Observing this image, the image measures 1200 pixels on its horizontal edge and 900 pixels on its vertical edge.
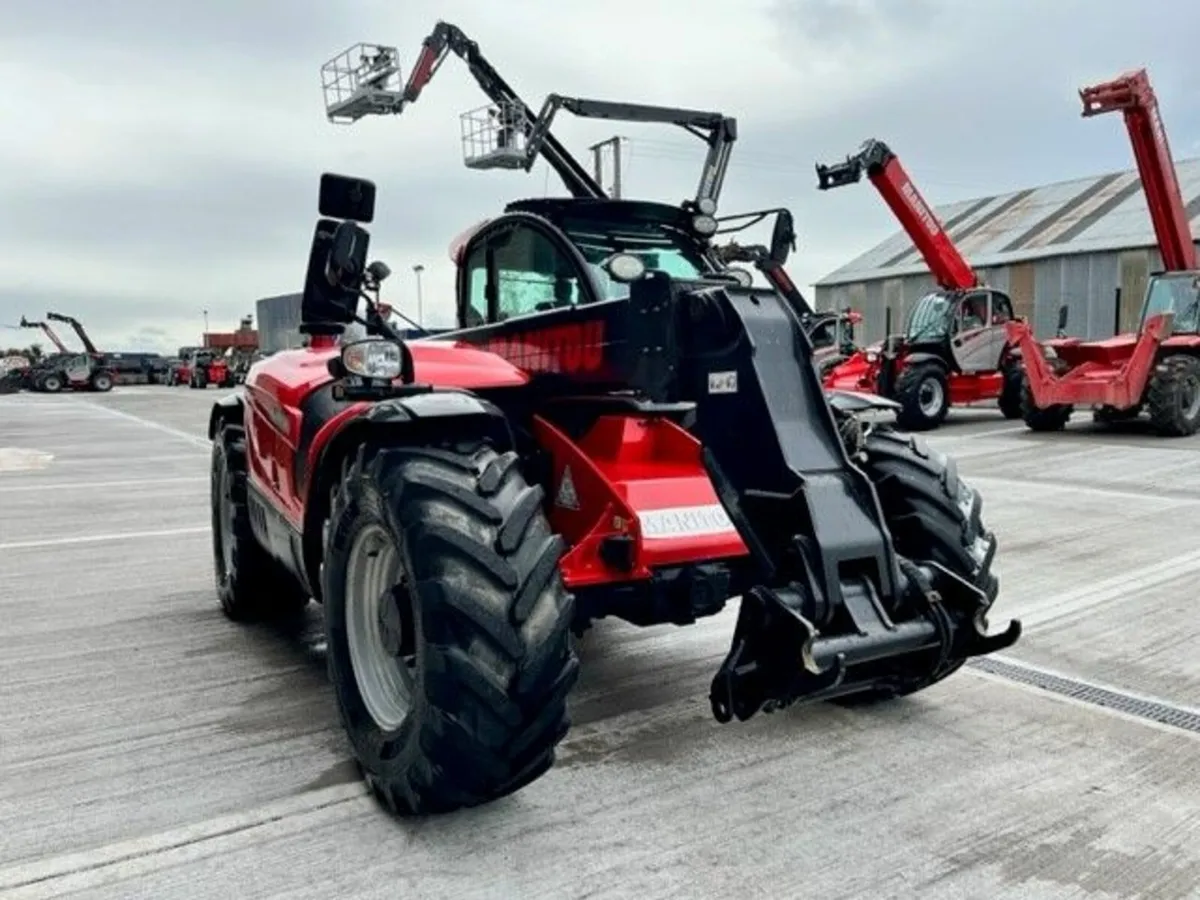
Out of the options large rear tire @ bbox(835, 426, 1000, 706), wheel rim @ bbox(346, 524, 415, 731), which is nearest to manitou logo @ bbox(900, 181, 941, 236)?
large rear tire @ bbox(835, 426, 1000, 706)

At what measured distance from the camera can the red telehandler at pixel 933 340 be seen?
603 inches

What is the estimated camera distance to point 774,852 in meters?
2.64

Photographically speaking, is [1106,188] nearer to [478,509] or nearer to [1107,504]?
[1107,504]

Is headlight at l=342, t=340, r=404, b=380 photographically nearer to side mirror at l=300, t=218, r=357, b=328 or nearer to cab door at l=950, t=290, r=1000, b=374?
side mirror at l=300, t=218, r=357, b=328

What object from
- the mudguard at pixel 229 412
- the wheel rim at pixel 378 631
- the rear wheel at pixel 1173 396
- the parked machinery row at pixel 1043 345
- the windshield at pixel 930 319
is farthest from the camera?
the windshield at pixel 930 319

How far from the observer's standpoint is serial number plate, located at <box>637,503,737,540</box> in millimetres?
2928

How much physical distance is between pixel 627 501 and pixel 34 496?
9093 mm

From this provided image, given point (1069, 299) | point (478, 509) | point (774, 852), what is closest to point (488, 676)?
point (478, 509)

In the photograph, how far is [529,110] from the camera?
48.6ft

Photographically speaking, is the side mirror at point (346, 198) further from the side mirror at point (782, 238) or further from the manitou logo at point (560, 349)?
the side mirror at point (782, 238)

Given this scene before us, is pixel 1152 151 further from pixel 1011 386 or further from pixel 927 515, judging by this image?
pixel 927 515

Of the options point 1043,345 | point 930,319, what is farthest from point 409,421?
point 930,319

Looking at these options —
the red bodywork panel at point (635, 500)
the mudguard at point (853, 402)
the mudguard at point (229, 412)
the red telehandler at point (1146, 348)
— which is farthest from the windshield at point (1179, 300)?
the red bodywork panel at point (635, 500)

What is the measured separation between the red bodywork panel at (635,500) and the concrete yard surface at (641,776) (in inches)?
28.2
